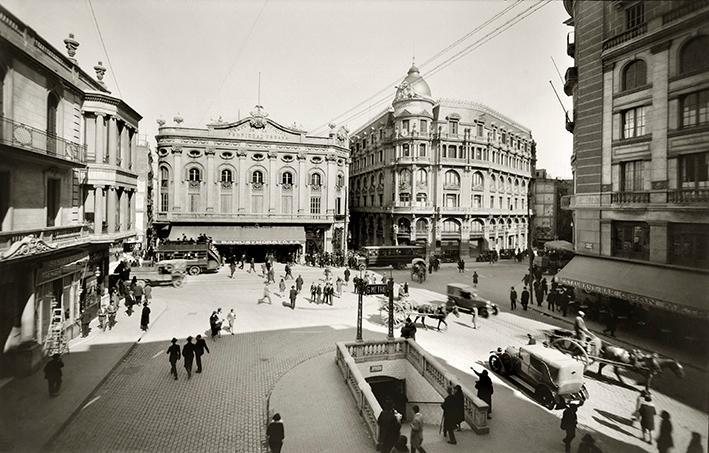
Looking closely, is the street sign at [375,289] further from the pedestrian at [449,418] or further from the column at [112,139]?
the column at [112,139]

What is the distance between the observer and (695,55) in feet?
19.0

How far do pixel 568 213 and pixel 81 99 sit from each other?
220ft

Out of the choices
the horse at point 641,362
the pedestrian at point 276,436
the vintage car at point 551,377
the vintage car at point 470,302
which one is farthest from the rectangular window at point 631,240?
the vintage car at point 470,302

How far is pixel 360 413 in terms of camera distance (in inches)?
425

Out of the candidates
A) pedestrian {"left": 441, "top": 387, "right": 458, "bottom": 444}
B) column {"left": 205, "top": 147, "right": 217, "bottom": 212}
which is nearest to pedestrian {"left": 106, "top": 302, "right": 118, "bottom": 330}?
pedestrian {"left": 441, "top": 387, "right": 458, "bottom": 444}

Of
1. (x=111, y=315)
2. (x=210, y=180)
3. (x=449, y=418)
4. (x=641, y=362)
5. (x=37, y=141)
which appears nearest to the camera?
(x=449, y=418)

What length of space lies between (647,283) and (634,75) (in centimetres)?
398

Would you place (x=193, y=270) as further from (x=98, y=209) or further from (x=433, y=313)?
(x=433, y=313)

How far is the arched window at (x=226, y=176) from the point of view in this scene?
4300 centimetres

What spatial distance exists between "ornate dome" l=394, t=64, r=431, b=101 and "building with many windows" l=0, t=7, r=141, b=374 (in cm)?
3694

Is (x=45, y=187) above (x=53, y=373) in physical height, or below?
above

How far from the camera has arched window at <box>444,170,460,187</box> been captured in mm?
51000

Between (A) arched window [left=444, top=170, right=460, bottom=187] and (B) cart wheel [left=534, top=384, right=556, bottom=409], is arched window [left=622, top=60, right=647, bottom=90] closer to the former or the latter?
(B) cart wheel [left=534, top=384, right=556, bottom=409]

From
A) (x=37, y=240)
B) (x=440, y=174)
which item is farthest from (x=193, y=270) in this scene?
(x=440, y=174)
